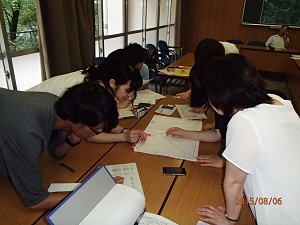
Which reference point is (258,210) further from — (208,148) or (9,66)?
(9,66)

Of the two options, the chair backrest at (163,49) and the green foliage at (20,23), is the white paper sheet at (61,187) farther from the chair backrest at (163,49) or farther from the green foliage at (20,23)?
the chair backrest at (163,49)

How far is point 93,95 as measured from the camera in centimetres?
104

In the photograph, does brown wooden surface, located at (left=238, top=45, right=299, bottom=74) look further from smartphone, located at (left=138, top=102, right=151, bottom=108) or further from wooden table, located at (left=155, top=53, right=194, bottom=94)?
smartphone, located at (left=138, top=102, right=151, bottom=108)

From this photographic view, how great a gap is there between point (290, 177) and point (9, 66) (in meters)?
2.83

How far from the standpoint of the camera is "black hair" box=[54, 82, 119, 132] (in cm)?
101

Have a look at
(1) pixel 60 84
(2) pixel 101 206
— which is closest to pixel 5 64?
(1) pixel 60 84

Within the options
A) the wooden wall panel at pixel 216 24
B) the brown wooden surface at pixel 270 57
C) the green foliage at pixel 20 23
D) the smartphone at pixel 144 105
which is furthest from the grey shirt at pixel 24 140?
the wooden wall panel at pixel 216 24

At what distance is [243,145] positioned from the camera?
86cm

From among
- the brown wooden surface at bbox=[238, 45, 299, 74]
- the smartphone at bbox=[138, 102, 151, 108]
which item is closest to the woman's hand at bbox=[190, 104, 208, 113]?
the smartphone at bbox=[138, 102, 151, 108]

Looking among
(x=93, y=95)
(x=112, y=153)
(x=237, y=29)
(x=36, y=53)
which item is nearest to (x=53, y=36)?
(x=36, y=53)

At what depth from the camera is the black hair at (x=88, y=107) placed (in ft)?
3.31

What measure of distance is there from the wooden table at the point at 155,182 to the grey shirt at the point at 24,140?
0.13 metres

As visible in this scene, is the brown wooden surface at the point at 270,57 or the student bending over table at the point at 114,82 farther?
the brown wooden surface at the point at 270,57

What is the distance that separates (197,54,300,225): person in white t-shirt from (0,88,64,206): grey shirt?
2.23ft
